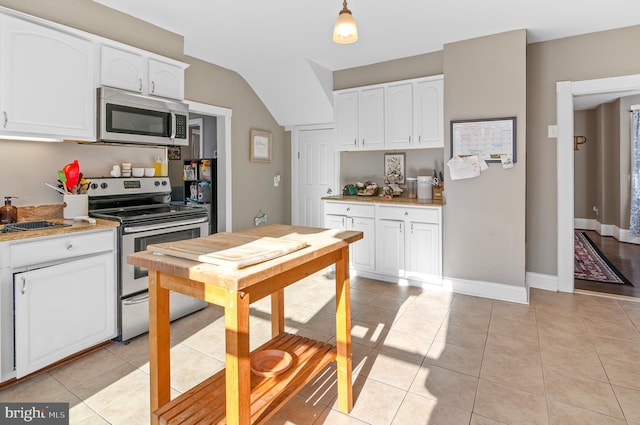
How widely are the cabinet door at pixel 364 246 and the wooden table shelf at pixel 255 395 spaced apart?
7.57 ft

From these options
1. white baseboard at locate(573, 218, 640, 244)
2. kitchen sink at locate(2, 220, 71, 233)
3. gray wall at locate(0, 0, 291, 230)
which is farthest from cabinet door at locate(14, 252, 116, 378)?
white baseboard at locate(573, 218, 640, 244)

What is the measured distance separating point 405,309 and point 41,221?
2.96 meters

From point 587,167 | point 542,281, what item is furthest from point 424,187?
point 587,167

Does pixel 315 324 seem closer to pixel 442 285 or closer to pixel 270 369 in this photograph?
pixel 270 369

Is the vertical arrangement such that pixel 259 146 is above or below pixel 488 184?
above

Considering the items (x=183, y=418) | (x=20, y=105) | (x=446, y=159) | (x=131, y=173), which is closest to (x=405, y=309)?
(x=446, y=159)

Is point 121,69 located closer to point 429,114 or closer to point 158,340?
point 158,340

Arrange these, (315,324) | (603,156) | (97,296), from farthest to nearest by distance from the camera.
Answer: (603,156)
(315,324)
(97,296)

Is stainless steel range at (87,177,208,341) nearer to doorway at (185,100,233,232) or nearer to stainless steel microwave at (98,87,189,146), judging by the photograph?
stainless steel microwave at (98,87,189,146)

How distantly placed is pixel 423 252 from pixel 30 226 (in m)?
3.38

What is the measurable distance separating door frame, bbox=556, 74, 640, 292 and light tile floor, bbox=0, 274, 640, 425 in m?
0.40

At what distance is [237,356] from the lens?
1216 millimetres

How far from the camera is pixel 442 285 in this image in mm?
3764

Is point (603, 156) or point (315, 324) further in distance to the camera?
point (603, 156)
